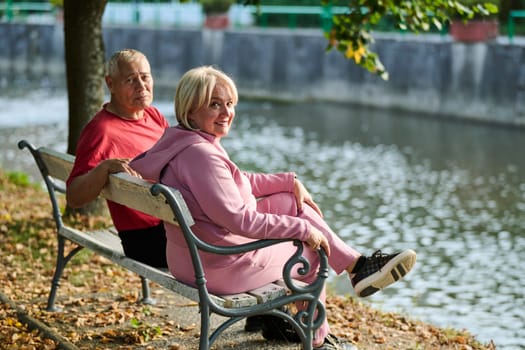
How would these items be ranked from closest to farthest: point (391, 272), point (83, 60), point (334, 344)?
point (391, 272) < point (334, 344) < point (83, 60)

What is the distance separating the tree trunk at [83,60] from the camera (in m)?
7.85

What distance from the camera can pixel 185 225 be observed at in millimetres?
4168

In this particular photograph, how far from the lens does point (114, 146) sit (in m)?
5.23

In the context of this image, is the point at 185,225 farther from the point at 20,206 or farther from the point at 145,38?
the point at 145,38

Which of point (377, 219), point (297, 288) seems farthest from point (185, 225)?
point (377, 219)

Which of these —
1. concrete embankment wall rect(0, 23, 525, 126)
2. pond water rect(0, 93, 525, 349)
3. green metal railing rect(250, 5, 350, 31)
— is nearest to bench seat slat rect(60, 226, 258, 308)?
pond water rect(0, 93, 525, 349)

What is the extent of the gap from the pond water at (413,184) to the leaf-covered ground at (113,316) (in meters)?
1.16

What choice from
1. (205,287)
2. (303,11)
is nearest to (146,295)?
(205,287)

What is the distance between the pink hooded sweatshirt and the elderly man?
0.53 metres

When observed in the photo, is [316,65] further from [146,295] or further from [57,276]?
[57,276]

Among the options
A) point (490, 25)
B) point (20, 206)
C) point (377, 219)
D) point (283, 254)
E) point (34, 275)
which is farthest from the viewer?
point (490, 25)

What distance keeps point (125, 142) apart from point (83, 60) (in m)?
2.89

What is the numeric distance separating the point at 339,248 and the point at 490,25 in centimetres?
1658

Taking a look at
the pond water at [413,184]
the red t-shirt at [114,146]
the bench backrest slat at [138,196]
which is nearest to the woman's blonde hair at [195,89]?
the bench backrest slat at [138,196]
